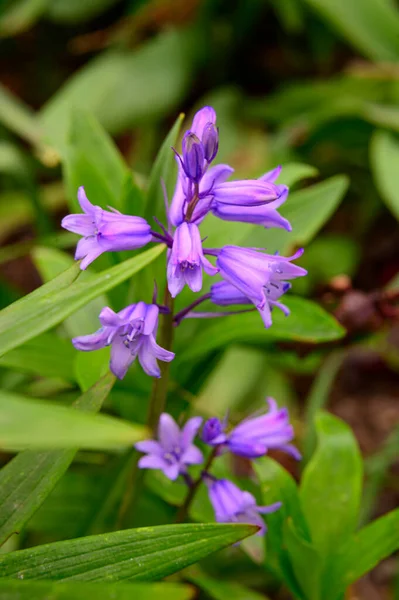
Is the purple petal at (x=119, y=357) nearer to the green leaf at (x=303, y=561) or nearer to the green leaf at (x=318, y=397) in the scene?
the green leaf at (x=303, y=561)

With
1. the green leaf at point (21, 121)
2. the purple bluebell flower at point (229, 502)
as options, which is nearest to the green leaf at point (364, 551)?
the purple bluebell flower at point (229, 502)

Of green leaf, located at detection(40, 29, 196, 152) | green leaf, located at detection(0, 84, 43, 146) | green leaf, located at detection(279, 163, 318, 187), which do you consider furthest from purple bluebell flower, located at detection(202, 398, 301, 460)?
green leaf, located at detection(40, 29, 196, 152)

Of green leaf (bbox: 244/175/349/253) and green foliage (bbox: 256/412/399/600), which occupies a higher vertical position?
green leaf (bbox: 244/175/349/253)

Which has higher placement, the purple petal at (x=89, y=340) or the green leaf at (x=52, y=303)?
the green leaf at (x=52, y=303)

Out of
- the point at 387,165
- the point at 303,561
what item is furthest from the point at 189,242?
the point at 387,165

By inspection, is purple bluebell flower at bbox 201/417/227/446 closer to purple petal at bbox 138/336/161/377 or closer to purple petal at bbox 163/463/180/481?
purple petal at bbox 163/463/180/481
